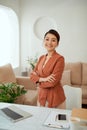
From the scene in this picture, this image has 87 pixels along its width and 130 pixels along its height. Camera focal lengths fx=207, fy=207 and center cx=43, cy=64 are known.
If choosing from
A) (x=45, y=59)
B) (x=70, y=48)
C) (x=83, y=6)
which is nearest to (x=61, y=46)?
(x=70, y=48)

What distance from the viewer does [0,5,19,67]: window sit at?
5062mm

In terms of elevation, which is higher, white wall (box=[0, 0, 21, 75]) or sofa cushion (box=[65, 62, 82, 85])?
white wall (box=[0, 0, 21, 75])

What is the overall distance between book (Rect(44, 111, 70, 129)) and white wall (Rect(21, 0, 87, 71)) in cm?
349

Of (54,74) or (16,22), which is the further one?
(16,22)

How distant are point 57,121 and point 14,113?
1.23 ft

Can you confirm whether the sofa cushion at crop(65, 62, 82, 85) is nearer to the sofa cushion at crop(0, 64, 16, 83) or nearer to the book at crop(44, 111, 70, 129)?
the sofa cushion at crop(0, 64, 16, 83)

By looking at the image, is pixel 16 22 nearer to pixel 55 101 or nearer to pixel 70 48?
pixel 70 48

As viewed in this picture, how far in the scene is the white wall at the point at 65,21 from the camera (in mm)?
4969

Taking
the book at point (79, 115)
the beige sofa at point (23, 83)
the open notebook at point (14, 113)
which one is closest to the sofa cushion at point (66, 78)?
the beige sofa at point (23, 83)

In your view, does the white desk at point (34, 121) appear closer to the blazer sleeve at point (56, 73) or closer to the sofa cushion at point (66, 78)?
the blazer sleeve at point (56, 73)

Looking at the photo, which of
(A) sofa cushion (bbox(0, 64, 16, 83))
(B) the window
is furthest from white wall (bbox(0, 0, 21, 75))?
(A) sofa cushion (bbox(0, 64, 16, 83))

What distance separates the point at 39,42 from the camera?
17.3 feet

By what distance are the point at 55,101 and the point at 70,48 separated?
10.3 ft

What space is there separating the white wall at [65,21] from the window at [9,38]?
9.5 inches
